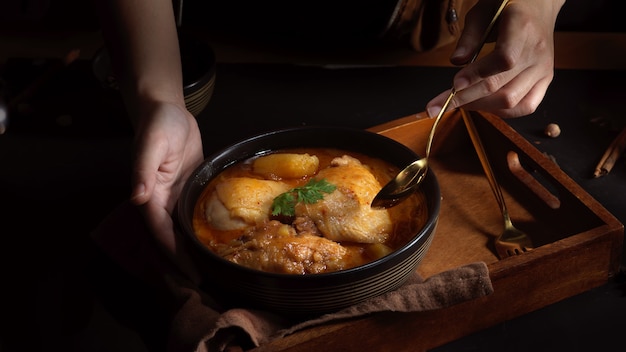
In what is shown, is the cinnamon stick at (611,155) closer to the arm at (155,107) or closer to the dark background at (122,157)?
the dark background at (122,157)

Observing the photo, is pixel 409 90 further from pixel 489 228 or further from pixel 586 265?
pixel 586 265

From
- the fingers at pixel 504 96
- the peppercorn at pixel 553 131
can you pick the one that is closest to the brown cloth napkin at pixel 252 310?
the fingers at pixel 504 96

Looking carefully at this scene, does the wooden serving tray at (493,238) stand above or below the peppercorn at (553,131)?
above

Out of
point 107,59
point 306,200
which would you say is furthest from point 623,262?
point 107,59

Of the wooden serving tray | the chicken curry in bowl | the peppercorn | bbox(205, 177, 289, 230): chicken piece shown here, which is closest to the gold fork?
the wooden serving tray

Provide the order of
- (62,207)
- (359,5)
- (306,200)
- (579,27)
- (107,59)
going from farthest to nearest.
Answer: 1. (579,27)
2. (359,5)
3. (107,59)
4. (62,207)
5. (306,200)
